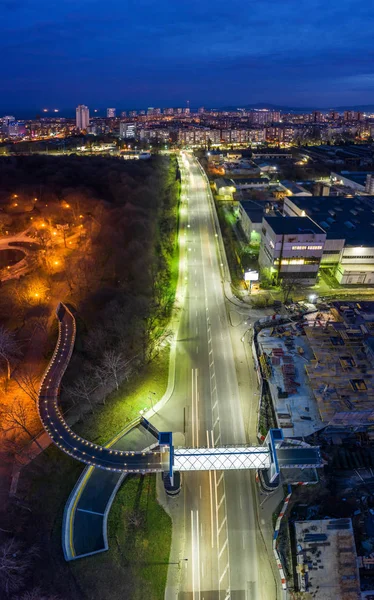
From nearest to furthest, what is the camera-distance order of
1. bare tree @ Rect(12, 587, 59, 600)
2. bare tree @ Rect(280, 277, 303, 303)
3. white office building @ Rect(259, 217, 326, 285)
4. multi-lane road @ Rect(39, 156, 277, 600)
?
bare tree @ Rect(12, 587, 59, 600)
multi-lane road @ Rect(39, 156, 277, 600)
bare tree @ Rect(280, 277, 303, 303)
white office building @ Rect(259, 217, 326, 285)

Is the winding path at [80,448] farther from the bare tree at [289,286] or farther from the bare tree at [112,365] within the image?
the bare tree at [289,286]

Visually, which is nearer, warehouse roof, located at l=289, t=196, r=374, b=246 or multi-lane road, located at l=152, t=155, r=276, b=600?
multi-lane road, located at l=152, t=155, r=276, b=600

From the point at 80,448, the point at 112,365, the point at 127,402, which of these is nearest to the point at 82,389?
the point at 112,365

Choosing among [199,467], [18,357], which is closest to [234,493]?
[199,467]

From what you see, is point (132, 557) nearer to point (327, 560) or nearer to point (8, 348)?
point (327, 560)

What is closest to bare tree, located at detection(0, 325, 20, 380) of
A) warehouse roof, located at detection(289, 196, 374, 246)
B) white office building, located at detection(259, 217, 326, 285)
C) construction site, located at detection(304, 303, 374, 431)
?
construction site, located at detection(304, 303, 374, 431)

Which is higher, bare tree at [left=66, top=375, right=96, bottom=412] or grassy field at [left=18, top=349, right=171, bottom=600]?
bare tree at [left=66, top=375, right=96, bottom=412]

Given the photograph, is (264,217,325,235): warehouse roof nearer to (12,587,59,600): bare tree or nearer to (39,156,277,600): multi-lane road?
(39,156,277,600): multi-lane road
